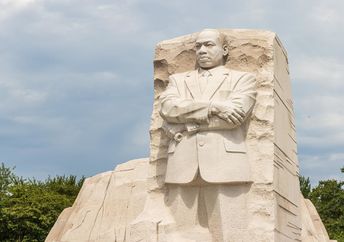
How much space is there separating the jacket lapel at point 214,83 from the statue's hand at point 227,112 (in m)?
0.29

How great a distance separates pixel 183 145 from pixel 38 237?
17.8 m

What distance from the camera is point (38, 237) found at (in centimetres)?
2397

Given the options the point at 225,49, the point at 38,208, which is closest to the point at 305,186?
the point at 38,208

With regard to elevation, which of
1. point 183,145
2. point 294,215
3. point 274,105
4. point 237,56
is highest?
point 237,56

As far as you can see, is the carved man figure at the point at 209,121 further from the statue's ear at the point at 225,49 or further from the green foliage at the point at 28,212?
the green foliage at the point at 28,212

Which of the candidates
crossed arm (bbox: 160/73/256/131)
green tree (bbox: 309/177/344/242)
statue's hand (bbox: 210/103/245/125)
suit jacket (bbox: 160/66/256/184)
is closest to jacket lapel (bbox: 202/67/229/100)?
suit jacket (bbox: 160/66/256/184)

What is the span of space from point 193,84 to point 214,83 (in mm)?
258

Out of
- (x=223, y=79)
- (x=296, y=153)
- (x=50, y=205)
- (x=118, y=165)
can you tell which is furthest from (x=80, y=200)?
(x=50, y=205)

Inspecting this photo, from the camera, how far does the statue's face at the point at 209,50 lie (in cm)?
763

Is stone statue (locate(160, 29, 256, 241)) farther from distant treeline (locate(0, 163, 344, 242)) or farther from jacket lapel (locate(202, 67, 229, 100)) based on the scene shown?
distant treeline (locate(0, 163, 344, 242))

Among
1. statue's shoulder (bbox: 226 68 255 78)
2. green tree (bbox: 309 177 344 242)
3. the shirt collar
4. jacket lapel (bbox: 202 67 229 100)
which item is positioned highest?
green tree (bbox: 309 177 344 242)

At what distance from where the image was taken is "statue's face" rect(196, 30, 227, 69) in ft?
25.0

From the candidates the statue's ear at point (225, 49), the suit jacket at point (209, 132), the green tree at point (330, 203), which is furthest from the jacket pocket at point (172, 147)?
the green tree at point (330, 203)

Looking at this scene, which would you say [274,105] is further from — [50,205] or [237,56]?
[50,205]
